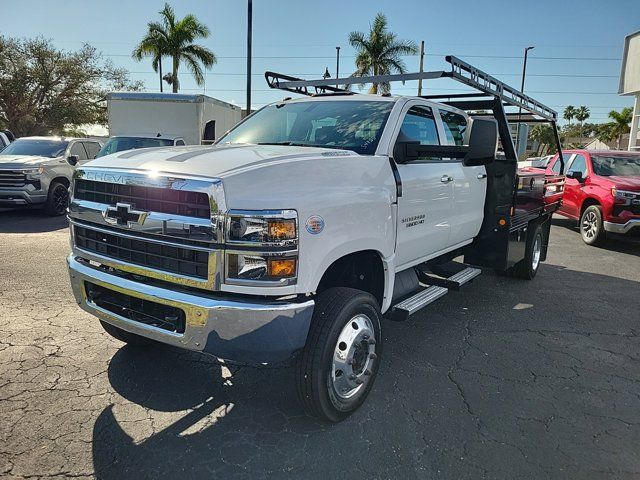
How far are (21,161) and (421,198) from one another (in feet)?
33.6

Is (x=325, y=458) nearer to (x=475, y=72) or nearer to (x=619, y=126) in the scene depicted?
(x=475, y=72)

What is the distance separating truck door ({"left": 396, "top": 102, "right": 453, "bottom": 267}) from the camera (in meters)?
3.74

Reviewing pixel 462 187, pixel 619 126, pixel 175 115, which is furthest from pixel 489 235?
pixel 619 126

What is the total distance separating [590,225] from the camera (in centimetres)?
1002

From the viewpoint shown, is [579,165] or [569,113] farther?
[569,113]

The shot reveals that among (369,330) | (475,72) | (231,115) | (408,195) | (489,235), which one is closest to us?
(369,330)

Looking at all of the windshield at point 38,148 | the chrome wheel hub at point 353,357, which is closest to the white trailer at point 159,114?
the windshield at point 38,148

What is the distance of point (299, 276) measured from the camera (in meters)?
2.64

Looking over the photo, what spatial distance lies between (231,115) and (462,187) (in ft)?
48.1

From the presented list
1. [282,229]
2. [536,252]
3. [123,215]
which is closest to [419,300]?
[282,229]

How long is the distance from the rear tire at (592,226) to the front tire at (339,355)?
323 inches

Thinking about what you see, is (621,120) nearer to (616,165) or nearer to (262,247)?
(616,165)

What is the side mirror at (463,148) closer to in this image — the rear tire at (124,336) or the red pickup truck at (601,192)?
the rear tire at (124,336)

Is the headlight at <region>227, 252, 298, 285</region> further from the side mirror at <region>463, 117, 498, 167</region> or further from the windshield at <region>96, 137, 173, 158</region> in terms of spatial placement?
the windshield at <region>96, 137, 173, 158</region>
